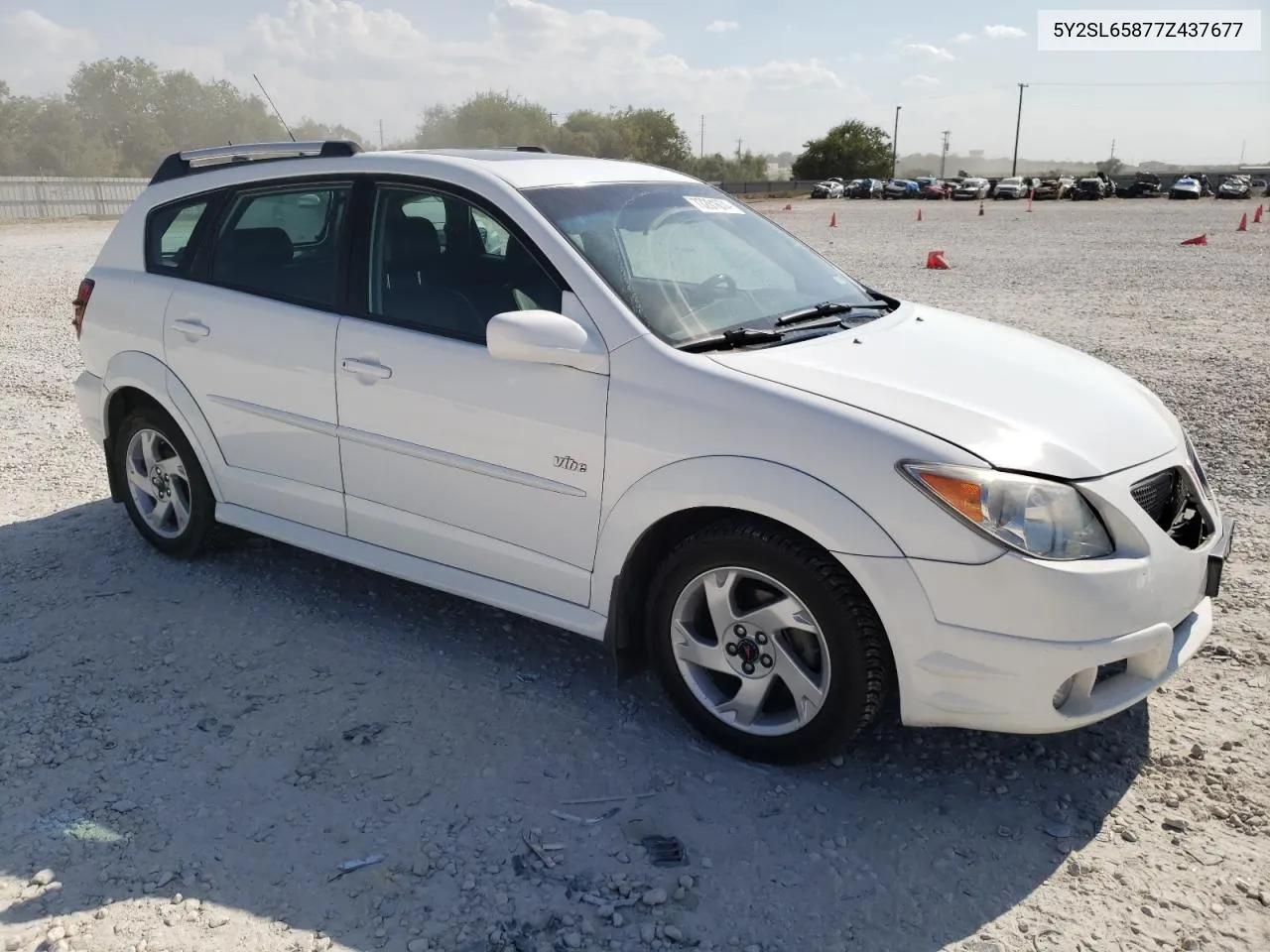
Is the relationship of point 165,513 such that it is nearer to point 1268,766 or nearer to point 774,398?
point 774,398

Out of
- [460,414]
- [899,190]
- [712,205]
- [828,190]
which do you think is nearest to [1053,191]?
[899,190]

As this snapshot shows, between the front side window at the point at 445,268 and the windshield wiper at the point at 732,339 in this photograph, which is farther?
the front side window at the point at 445,268

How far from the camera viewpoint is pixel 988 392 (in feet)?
10.6

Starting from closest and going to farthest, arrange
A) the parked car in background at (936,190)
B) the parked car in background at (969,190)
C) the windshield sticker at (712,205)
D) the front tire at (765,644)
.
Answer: the front tire at (765,644)
the windshield sticker at (712,205)
the parked car in background at (969,190)
the parked car in background at (936,190)

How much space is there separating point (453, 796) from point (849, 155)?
10710 cm

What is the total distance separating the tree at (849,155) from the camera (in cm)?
10243

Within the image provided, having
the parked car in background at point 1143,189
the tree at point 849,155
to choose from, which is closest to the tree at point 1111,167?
the tree at point 849,155

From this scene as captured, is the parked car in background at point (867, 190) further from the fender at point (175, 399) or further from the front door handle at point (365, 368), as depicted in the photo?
the front door handle at point (365, 368)

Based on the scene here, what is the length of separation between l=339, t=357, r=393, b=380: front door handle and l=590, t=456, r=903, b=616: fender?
1071 millimetres

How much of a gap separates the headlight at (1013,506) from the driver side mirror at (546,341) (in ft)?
3.54

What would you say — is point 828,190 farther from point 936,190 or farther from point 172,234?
point 172,234

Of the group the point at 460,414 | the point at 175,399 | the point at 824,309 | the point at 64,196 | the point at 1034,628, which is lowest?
the point at 1034,628

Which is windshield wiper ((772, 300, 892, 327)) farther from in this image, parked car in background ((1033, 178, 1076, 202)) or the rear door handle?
parked car in background ((1033, 178, 1076, 202))

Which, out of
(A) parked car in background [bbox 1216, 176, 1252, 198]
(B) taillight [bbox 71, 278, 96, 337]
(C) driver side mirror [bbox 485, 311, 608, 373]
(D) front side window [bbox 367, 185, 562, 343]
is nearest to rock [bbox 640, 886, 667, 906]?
(C) driver side mirror [bbox 485, 311, 608, 373]
